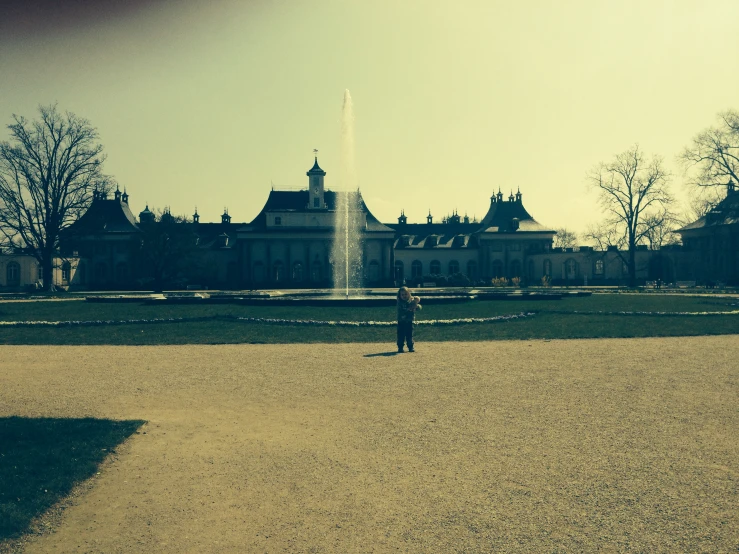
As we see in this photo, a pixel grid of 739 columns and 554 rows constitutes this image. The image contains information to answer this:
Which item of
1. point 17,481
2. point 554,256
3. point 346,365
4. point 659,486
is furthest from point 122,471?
point 554,256

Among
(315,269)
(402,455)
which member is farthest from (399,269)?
(402,455)

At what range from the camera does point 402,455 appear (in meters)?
6.87

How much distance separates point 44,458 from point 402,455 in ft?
12.1

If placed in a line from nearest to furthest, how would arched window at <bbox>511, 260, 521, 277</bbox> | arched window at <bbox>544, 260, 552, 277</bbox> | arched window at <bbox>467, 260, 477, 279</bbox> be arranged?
arched window at <bbox>544, 260, 552, 277</bbox>
arched window at <bbox>511, 260, 521, 277</bbox>
arched window at <bbox>467, 260, 477, 279</bbox>

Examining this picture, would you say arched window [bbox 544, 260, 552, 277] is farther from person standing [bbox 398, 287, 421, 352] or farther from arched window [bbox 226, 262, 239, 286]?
person standing [bbox 398, 287, 421, 352]

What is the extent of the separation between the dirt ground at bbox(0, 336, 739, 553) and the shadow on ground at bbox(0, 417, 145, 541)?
20cm

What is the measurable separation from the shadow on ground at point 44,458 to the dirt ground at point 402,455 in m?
0.20

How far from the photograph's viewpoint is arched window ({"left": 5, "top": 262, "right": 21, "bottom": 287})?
214 ft

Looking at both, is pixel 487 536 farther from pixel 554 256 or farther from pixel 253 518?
pixel 554 256

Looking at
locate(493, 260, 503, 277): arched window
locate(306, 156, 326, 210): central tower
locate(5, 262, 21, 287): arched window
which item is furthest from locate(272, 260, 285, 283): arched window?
locate(5, 262, 21, 287): arched window

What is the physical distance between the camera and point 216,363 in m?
13.0

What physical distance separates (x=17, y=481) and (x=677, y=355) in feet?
40.7

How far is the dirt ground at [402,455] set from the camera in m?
4.97

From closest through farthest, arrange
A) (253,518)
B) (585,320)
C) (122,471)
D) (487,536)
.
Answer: (487,536) < (253,518) < (122,471) < (585,320)
